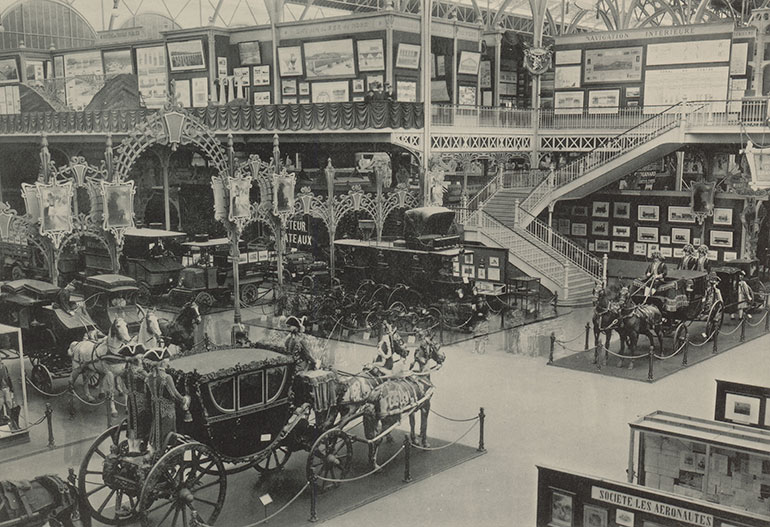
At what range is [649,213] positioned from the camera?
31516 millimetres

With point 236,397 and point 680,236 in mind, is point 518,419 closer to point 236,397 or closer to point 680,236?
point 236,397

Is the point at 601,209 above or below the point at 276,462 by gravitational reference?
above

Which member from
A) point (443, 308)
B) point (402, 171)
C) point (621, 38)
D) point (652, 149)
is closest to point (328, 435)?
point (443, 308)

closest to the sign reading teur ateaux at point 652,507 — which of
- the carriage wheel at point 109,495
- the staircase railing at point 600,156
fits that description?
the carriage wheel at point 109,495

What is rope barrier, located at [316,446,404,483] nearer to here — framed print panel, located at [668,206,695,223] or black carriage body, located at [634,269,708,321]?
black carriage body, located at [634,269,708,321]

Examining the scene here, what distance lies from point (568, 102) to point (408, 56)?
769 centimetres

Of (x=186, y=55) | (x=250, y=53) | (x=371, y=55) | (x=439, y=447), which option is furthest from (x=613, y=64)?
(x=439, y=447)

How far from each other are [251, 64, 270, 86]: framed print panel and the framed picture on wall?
7.73m

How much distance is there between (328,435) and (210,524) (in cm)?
204

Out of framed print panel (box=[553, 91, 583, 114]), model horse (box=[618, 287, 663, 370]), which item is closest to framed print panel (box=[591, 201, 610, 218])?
framed print panel (box=[553, 91, 583, 114])

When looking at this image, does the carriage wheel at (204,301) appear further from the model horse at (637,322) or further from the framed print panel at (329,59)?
the framed print panel at (329,59)

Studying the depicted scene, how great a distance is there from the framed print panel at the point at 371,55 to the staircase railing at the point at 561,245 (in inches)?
343

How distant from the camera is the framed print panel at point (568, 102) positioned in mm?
35188

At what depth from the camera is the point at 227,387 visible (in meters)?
10.7
